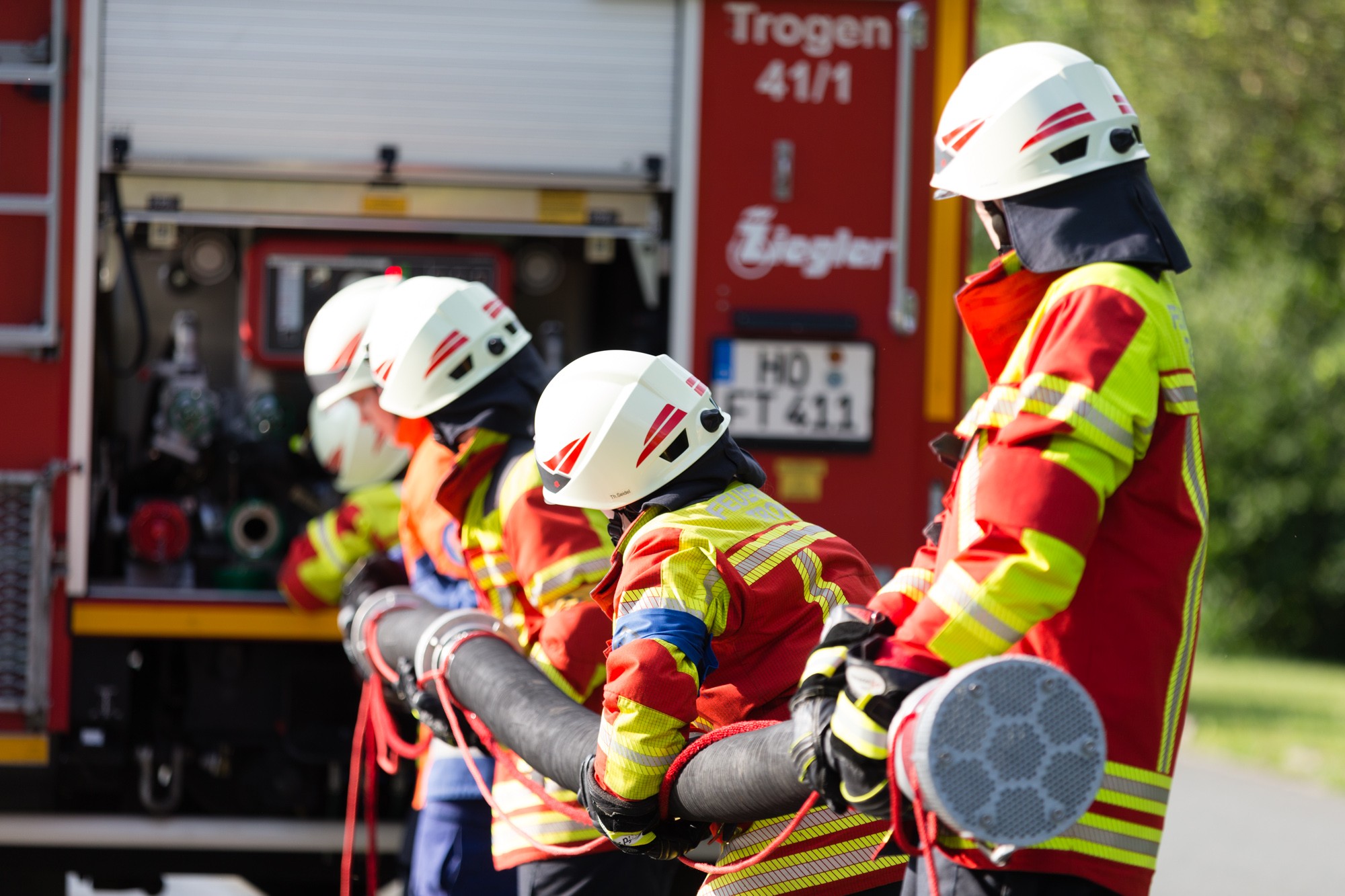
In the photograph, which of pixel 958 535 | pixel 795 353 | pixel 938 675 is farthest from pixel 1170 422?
pixel 795 353

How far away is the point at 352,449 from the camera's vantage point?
4.90 meters

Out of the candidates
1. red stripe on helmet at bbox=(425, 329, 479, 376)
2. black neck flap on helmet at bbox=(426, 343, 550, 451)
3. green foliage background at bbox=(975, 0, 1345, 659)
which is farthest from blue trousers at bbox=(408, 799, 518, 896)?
green foliage background at bbox=(975, 0, 1345, 659)

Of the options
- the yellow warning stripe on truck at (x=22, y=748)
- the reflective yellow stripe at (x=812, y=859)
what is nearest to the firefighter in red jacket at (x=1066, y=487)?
the reflective yellow stripe at (x=812, y=859)

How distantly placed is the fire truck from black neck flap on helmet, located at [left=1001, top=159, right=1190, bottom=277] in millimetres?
2268

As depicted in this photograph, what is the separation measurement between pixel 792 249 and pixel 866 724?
2808mm

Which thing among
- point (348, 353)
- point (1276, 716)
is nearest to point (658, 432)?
point (348, 353)

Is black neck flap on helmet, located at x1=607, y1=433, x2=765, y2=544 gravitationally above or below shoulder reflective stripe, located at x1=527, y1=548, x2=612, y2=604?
above

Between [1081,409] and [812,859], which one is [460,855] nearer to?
[812,859]

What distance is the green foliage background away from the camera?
1175 centimetres

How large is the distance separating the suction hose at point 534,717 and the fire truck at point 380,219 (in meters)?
0.92

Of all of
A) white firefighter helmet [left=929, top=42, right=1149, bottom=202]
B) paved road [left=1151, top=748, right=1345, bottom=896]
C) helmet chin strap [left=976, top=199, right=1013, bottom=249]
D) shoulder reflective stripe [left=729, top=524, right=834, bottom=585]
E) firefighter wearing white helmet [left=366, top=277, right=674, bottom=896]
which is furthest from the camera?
paved road [left=1151, top=748, right=1345, bottom=896]

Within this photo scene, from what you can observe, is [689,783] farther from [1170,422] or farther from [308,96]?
[308,96]

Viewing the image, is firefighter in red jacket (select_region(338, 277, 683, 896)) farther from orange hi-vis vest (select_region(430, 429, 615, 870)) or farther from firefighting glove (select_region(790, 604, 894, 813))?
firefighting glove (select_region(790, 604, 894, 813))

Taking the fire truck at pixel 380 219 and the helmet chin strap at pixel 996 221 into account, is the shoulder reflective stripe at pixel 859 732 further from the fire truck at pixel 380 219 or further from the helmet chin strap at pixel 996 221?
the fire truck at pixel 380 219
